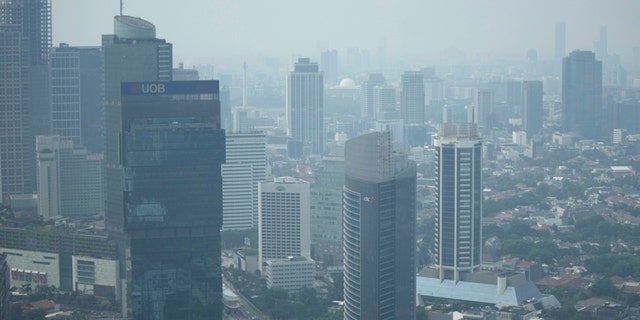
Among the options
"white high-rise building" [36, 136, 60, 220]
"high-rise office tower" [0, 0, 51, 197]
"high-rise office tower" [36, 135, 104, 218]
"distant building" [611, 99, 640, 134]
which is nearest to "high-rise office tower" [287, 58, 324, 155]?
"distant building" [611, 99, 640, 134]

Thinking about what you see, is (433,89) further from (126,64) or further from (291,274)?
(126,64)

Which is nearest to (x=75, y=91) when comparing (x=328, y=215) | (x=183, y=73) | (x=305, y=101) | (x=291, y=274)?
(x=183, y=73)

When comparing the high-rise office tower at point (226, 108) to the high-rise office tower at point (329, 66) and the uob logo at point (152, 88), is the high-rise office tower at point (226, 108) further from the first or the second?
the uob logo at point (152, 88)

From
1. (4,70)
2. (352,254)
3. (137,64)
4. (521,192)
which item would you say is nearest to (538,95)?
(521,192)

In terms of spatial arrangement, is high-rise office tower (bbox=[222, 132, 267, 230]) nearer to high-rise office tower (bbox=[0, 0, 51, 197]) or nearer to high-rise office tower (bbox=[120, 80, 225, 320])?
high-rise office tower (bbox=[0, 0, 51, 197])

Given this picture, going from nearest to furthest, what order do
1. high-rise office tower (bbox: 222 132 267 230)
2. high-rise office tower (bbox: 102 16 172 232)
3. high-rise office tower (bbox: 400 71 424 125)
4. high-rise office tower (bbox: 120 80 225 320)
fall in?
high-rise office tower (bbox: 120 80 225 320)
high-rise office tower (bbox: 102 16 172 232)
high-rise office tower (bbox: 222 132 267 230)
high-rise office tower (bbox: 400 71 424 125)

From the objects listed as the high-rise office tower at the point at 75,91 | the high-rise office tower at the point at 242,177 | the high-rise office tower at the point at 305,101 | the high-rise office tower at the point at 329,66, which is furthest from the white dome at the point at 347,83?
the high-rise office tower at the point at 75,91
